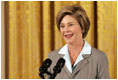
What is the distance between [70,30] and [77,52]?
21 centimetres

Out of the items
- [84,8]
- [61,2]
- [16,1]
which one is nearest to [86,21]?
[84,8]

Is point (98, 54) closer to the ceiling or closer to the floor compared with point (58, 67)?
closer to the ceiling

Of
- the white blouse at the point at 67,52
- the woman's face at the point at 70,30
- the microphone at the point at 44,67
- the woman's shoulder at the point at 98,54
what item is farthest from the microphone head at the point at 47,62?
the woman's shoulder at the point at 98,54

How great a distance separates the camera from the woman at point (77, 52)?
2186 millimetres

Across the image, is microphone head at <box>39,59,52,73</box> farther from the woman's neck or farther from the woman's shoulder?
the woman's shoulder

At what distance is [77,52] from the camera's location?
2.23 metres

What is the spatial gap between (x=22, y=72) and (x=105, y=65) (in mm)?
754

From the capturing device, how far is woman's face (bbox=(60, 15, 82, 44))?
221 centimetres

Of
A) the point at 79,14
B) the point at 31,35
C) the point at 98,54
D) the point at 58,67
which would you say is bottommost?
the point at 58,67

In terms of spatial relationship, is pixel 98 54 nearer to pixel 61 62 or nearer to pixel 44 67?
pixel 61 62

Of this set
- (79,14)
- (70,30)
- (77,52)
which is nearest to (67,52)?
(77,52)

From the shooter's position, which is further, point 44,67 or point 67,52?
point 67,52

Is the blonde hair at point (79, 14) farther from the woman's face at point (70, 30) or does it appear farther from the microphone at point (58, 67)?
the microphone at point (58, 67)

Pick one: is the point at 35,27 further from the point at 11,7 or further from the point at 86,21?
the point at 86,21
